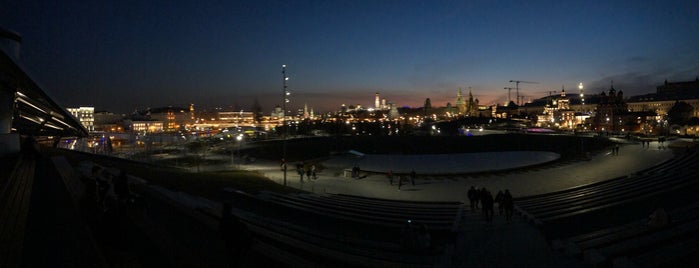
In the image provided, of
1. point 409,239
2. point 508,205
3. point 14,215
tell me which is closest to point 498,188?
point 508,205

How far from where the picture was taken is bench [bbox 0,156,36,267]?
12.1 feet

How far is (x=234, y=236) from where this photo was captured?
169 inches

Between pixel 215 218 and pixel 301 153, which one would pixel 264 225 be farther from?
pixel 301 153

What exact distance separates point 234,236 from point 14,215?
380 centimetres

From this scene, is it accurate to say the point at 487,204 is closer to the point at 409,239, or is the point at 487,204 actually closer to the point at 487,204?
the point at 487,204

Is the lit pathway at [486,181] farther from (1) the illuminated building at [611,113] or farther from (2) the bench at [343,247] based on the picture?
(1) the illuminated building at [611,113]

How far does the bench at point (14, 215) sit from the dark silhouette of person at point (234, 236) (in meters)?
2.14

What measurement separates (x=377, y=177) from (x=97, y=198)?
18547mm

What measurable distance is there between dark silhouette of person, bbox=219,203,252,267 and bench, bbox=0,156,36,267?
2136 mm

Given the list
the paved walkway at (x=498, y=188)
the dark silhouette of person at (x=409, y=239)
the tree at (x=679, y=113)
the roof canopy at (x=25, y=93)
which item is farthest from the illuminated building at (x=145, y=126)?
the tree at (x=679, y=113)

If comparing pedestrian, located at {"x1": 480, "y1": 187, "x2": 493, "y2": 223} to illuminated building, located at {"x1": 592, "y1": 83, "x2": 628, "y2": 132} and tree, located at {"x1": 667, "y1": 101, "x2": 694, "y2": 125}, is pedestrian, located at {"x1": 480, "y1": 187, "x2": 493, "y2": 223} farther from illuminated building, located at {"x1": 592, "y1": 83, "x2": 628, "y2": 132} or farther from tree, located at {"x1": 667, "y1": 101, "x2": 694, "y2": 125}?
tree, located at {"x1": 667, "y1": 101, "x2": 694, "y2": 125}

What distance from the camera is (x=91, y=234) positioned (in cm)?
456

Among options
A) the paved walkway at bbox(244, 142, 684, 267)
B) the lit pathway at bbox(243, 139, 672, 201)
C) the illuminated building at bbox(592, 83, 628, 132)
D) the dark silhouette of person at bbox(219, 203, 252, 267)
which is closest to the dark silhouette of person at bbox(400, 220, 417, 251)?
the paved walkway at bbox(244, 142, 684, 267)

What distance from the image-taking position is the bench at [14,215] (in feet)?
12.1
